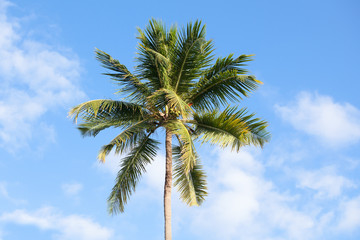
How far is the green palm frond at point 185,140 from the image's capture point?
10695 mm

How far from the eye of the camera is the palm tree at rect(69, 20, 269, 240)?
11.8m

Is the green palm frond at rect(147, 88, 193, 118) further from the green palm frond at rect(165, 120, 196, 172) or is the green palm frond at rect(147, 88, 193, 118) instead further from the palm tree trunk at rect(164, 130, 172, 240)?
the palm tree trunk at rect(164, 130, 172, 240)

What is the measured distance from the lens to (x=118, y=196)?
12609 mm

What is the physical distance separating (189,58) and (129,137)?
2.98 m

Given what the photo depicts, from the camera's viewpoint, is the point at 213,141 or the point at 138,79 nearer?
the point at 213,141

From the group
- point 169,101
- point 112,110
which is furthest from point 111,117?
point 169,101

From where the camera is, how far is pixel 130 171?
12656 mm

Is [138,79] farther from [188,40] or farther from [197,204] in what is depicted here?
[197,204]

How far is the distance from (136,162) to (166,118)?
1.69 meters

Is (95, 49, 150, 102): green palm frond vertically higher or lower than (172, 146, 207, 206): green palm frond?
higher

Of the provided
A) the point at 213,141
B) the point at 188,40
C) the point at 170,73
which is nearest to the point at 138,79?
the point at 170,73

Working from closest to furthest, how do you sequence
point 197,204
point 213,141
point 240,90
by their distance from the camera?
point 213,141 < point 240,90 < point 197,204

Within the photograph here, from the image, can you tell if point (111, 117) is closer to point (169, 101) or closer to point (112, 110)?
point (112, 110)

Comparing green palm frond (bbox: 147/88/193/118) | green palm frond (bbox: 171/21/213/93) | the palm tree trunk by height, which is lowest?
the palm tree trunk
